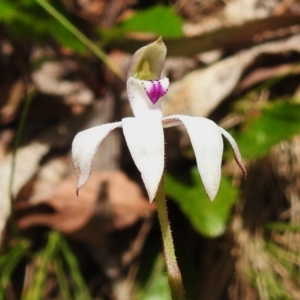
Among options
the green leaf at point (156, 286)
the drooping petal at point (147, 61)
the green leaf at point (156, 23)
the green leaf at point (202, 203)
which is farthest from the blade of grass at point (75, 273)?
the drooping petal at point (147, 61)

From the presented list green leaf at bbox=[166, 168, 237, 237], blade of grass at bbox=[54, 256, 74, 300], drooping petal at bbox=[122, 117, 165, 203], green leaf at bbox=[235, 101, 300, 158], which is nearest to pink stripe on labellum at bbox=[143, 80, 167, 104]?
drooping petal at bbox=[122, 117, 165, 203]

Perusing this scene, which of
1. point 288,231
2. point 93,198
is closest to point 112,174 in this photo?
point 93,198

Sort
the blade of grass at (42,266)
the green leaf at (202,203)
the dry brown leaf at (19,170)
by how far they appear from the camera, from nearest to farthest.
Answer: the green leaf at (202,203)
the blade of grass at (42,266)
the dry brown leaf at (19,170)

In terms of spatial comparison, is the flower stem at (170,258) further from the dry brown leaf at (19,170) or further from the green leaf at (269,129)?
the dry brown leaf at (19,170)

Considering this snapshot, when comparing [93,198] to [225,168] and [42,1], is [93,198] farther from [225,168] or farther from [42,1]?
[42,1]

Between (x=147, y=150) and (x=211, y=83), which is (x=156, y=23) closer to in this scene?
(x=211, y=83)

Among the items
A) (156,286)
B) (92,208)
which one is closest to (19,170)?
(92,208)
